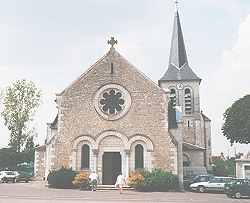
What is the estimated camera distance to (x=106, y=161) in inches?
1134

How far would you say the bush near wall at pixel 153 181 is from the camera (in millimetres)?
25375

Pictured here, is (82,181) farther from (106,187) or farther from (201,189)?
(201,189)

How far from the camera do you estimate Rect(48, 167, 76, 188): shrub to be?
26.5 m

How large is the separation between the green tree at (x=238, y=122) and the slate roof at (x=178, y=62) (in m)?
6.07

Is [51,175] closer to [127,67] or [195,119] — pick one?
[127,67]

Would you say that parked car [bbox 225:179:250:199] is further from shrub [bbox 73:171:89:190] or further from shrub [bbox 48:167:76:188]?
shrub [bbox 48:167:76:188]

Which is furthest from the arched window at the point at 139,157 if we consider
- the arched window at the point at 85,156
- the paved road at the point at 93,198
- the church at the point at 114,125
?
the paved road at the point at 93,198

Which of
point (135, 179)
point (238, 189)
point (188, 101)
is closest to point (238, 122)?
point (188, 101)

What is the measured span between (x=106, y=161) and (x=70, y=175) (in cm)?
334

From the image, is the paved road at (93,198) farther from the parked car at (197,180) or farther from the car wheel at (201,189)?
the parked car at (197,180)

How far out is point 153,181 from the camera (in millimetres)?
25312

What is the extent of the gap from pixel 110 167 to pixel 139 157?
2.47 meters

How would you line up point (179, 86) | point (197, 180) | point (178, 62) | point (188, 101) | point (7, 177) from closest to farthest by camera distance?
1. point (197, 180)
2. point (7, 177)
3. point (188, 101)
4. point (179, 86)
5. point (178, 62)

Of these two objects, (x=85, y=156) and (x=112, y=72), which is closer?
(x=85, y=156)
